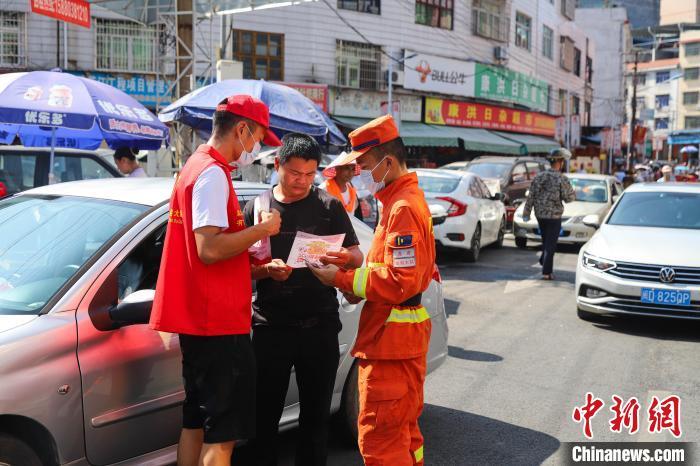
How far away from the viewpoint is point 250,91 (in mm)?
10414

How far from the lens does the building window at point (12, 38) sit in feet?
65.0

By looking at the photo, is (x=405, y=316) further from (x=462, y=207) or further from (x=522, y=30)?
(x=522, y=30)

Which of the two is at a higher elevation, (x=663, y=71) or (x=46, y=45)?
(x=663, y=71)

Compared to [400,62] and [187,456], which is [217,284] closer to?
[187,456]

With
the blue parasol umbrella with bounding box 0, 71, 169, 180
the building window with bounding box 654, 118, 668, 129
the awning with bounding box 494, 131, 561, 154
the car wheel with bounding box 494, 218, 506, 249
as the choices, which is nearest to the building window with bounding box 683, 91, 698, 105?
the building window with bounding box 654, 118, 668, 129

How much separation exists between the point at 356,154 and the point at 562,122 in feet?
120

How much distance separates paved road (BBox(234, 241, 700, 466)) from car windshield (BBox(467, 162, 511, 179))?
7.48m

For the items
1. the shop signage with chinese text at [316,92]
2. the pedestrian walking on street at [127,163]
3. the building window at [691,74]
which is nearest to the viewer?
the pedestrian walking on street at [127,163]

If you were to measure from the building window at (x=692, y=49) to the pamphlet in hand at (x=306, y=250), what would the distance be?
83373 mm

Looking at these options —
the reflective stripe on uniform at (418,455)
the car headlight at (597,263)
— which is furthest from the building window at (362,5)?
the reflective stripe on uniform at (418,455)

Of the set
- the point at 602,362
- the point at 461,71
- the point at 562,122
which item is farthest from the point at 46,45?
the point at 562,122

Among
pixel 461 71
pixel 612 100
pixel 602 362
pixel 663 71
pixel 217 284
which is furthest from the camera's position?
pixel 663 71

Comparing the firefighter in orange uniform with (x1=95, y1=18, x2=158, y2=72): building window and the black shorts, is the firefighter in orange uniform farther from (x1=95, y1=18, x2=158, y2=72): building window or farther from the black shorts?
(x1=95, y1=18, x2=158, y2=72): building window

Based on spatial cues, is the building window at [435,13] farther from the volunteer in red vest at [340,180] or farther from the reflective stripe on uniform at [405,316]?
the reflective stripe on uniform at [405,316]
